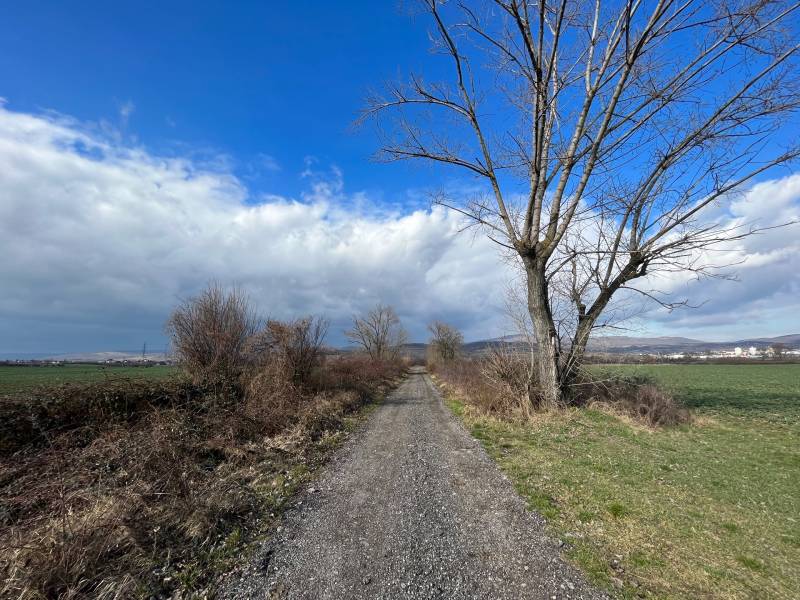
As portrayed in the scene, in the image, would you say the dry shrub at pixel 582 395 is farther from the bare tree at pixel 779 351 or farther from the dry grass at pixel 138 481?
the bare tree at pixel 779 351

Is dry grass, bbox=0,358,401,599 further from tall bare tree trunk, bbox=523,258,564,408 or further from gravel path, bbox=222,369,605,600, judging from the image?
tall bare tree trunk, bbox=523,258,564,408

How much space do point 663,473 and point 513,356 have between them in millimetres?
7364

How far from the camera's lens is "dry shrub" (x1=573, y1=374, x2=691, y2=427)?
1122 centimetres

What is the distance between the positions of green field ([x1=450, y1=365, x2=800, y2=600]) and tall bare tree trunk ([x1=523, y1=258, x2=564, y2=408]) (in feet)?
5.95

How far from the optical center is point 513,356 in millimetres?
13969

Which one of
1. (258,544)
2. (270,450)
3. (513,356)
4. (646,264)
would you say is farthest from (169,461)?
(646,264)

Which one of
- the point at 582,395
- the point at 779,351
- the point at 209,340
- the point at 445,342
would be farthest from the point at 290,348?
the point at 779,351

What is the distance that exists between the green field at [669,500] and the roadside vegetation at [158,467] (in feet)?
13.2

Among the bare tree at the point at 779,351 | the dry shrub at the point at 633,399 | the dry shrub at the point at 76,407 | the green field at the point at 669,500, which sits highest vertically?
the dry shrub at the point at 76,407

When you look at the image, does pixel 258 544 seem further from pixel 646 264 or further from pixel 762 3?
pixel 762 3

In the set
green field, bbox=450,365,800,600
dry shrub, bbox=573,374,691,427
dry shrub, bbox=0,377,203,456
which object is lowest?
green field, bbox=450,365,800,600

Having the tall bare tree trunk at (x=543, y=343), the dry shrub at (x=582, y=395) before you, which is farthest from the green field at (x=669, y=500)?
the tall bare tree trunk at (x=543, y=343)

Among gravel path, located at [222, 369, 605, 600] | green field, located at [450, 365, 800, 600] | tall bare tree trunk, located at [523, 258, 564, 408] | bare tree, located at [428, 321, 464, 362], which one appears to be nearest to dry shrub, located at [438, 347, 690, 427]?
tall bare tree trunk, located at [523, 258, 564, 408]

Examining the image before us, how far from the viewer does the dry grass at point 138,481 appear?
11.4 feet
